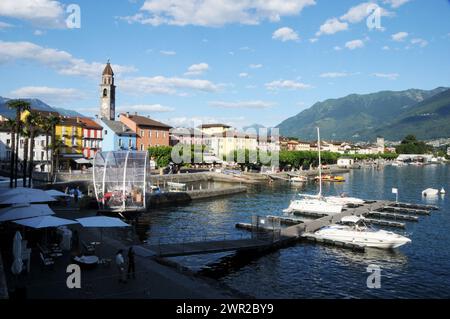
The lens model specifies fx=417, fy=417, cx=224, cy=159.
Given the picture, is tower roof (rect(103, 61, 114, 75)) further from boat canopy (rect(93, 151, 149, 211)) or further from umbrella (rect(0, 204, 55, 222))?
umbrella (rect(0, 204, 55, 222))

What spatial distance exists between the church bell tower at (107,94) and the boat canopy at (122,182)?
82.6m

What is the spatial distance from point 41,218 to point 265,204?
45.4 meters

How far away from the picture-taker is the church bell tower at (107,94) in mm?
119125

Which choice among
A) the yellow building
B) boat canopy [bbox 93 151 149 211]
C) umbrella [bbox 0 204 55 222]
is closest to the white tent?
umbrella [bbox 0 204 55 222]

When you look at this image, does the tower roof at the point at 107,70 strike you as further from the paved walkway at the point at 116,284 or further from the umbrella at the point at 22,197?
the paved walkway at the point at 116,284

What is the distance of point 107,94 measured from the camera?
119m

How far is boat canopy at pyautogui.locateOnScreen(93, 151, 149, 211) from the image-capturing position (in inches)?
1542

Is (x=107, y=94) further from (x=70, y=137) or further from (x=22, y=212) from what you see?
(x=22, y=212)

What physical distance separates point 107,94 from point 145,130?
2003 cm

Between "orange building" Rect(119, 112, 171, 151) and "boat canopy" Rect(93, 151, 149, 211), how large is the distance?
6648cm

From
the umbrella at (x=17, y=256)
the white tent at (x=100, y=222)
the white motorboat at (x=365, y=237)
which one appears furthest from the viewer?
the white motorboat at (x=365, y=237)

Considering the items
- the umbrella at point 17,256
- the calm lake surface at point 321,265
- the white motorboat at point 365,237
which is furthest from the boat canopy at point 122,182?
the umbrella at point 17,256
